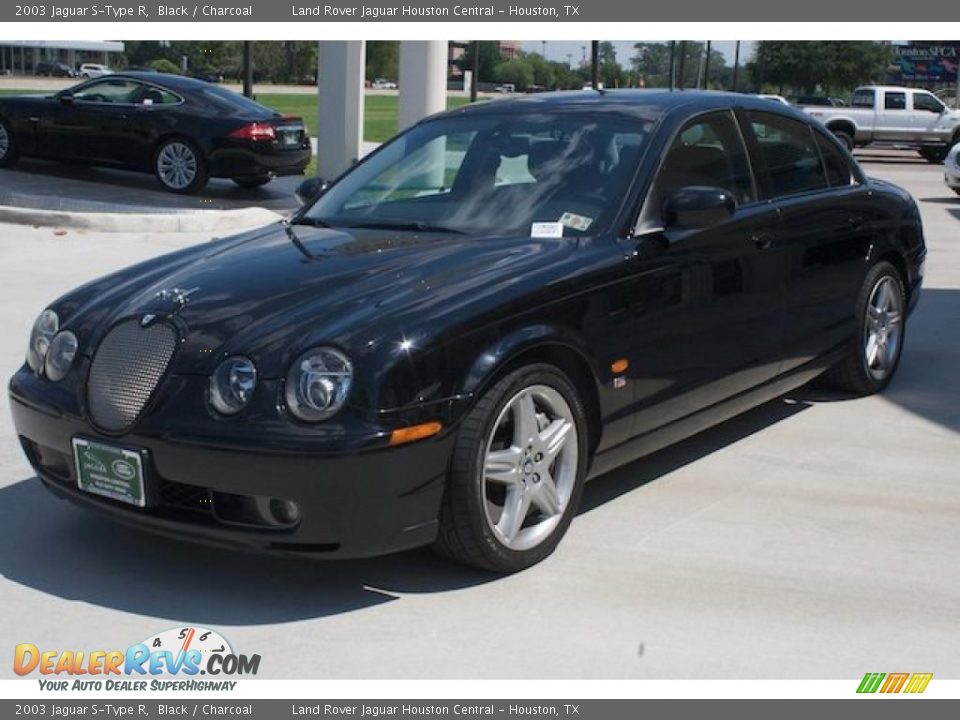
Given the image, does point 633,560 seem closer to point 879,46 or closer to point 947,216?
point 947,216

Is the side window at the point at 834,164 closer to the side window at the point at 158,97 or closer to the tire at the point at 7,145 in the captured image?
the side window at the point at 158,97

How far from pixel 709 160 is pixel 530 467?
1.85 metres

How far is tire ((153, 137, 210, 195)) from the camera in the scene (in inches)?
601

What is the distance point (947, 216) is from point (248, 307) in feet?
48.8

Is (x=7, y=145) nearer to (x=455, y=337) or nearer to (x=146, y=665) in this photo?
(x=455, y=337)

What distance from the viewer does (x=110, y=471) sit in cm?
418

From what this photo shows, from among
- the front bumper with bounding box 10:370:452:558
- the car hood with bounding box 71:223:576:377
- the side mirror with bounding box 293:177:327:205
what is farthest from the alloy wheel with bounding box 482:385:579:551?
the side mirror with bounding box 293:177:327:205

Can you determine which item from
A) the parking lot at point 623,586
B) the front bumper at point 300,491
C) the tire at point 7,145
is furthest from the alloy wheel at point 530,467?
the tire at point 7,145

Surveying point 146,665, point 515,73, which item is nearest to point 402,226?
point 146,665

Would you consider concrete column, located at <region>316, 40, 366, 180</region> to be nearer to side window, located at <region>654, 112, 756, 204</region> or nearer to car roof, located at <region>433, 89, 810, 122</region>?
car roof, located at <region>433, 89, 810, 122</region>

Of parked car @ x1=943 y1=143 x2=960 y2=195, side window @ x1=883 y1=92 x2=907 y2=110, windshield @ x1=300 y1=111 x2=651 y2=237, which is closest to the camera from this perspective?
windshield @ x1=300 y1=111 x2=651 y2=237

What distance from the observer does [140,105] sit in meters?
15.5

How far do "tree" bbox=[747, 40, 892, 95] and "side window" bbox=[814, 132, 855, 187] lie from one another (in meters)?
53.7

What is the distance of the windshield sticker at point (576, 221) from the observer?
4.94 meters
